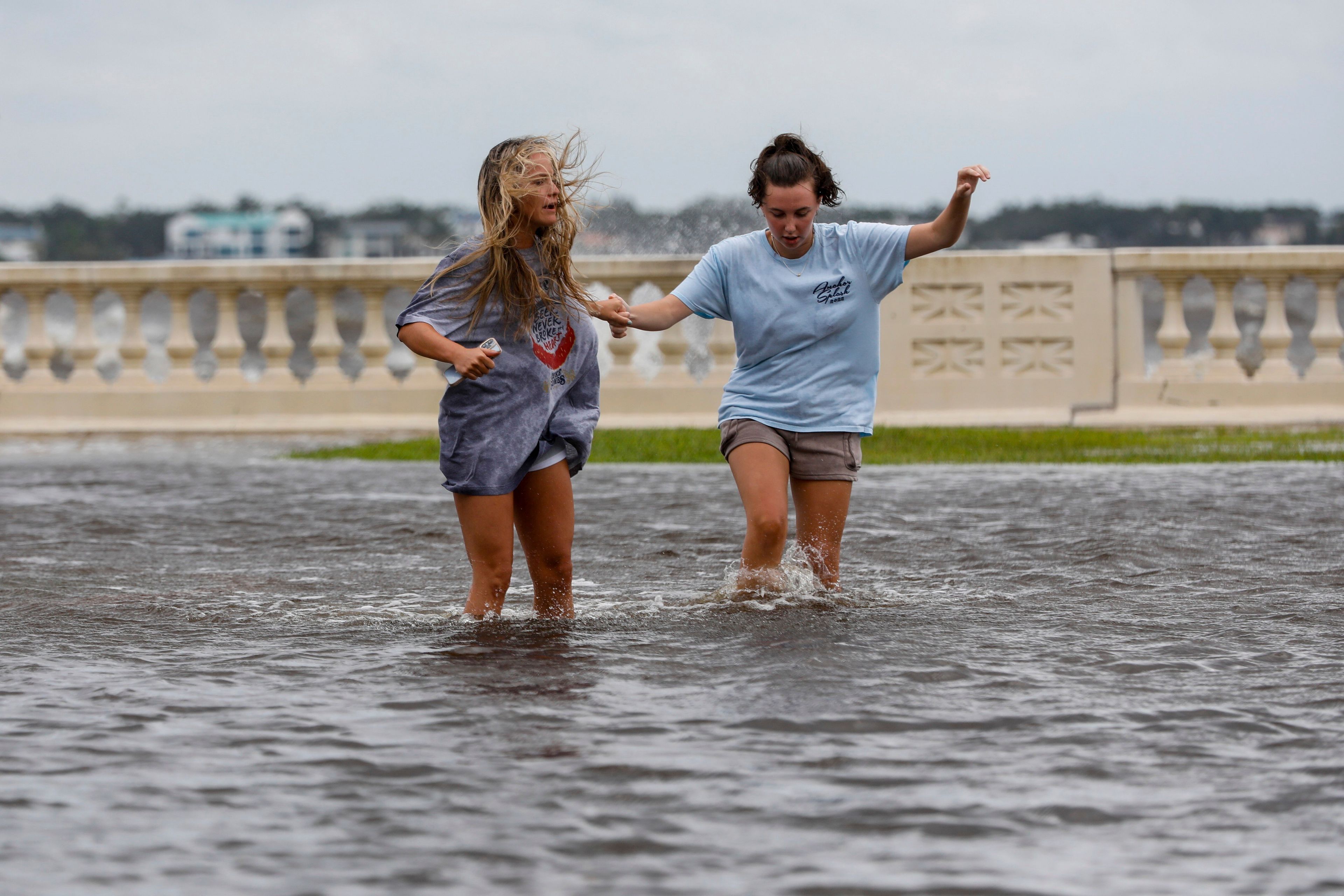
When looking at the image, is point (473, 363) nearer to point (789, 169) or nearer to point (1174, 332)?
point (789, 169)

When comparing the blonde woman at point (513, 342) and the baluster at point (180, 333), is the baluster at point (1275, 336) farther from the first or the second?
the blonde woman at point (513, 342)

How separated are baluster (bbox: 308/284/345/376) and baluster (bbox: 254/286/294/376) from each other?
0.21 m

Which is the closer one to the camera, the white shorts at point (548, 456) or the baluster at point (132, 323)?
the white shorts at point (548, 456)

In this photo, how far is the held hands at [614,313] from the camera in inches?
204

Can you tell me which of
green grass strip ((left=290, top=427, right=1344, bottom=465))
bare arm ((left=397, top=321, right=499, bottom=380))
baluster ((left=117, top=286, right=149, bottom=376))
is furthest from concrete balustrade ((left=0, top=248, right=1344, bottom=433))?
bare arm ((left=397, top=321, right=499, bottom=380))

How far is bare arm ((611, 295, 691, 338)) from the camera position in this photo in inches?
210

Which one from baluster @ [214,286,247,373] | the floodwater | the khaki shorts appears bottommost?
the floodwater

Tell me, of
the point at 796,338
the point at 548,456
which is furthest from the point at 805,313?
the point at 548,456

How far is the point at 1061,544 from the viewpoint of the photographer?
23.5ft

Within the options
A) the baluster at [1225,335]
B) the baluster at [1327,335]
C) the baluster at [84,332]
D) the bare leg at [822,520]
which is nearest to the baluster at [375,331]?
the baluster at [84,332]

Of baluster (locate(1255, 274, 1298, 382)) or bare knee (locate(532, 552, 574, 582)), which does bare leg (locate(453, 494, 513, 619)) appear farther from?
baluster (locate(1255, 274, 1298, 382))

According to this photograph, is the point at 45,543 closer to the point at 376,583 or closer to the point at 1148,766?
the point at 376,583

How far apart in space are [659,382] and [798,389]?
835cm

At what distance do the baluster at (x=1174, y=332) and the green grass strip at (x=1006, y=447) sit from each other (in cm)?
78
